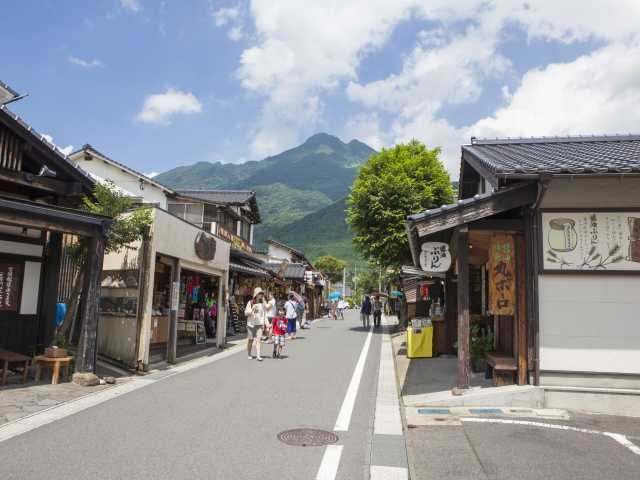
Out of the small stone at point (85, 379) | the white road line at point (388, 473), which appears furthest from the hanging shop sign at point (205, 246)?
the white road line at point (388, 473)

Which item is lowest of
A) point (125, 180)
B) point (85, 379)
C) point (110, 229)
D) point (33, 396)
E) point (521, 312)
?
point (33, 396)

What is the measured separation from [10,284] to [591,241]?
36.6ft

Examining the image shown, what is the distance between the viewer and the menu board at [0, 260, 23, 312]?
991 centimetres

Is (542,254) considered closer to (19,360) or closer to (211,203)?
(19,360)

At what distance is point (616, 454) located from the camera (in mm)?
5621

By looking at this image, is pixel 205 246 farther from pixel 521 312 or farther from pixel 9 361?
pixel 521 312

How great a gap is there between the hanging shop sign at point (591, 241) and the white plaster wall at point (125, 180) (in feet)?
78.0

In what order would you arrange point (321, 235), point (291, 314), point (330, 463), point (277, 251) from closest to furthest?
1. point (330, 463)
2. point (291, 314)
3. point (277, 251)
4. point (321, 235)

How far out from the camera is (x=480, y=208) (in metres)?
8.21

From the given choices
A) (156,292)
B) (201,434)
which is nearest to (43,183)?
(156,292)

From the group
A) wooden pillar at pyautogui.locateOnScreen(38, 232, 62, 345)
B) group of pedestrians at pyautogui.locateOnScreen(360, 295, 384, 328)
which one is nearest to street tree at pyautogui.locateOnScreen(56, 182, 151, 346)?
wooden pillar at pyautogui.locateOnScreen(38, 232, 62, 345)

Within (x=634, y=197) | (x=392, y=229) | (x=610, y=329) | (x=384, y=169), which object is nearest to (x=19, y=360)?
(x=610, y=329)

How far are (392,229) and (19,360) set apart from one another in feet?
59.5

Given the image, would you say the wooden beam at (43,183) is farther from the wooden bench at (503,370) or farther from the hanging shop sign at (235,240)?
the hanging shop sign at (235,240)
